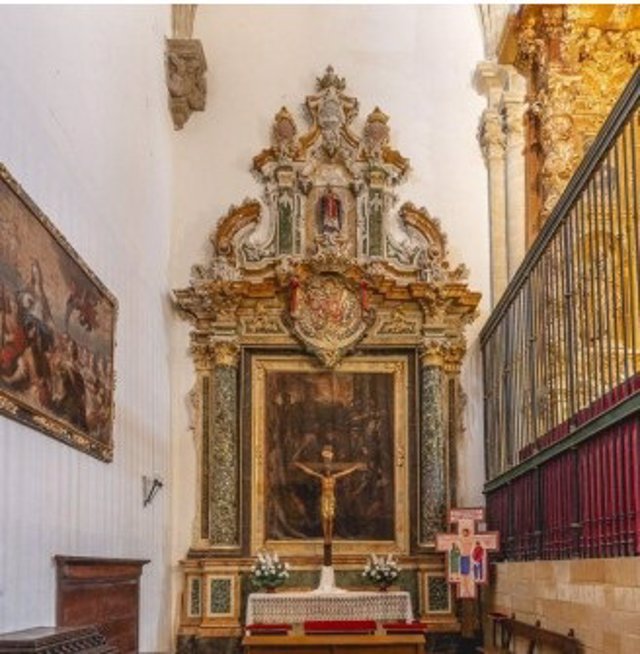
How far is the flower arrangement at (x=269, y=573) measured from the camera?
15.2 metres

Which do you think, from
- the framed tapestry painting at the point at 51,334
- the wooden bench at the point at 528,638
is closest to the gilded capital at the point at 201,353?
the framed tapestry painting at the point at 51,334

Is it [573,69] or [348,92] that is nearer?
[573,69]

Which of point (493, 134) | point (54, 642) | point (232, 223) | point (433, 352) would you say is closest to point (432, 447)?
point (433, 352)

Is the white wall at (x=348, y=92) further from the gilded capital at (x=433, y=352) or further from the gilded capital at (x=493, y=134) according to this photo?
the gilded capital at (x=433, y=352)

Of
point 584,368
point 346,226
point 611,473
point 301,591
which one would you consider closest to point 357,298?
point 346,226

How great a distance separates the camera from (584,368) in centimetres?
981

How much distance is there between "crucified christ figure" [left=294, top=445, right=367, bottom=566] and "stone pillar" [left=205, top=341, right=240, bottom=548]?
0.82 meters

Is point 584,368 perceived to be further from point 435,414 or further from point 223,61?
point 223,61

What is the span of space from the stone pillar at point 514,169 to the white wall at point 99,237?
4215mm

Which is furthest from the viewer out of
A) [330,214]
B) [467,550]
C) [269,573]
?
[330,214]

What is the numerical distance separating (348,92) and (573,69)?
3.18m

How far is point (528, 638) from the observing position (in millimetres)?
11391

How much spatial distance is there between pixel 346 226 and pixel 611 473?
846 cm

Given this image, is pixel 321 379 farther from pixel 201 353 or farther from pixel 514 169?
pixel 514 169
